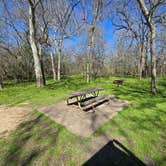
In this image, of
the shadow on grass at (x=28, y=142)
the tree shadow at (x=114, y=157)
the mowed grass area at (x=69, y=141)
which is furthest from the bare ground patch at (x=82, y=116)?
the tree shadow at (x=114, y=157)

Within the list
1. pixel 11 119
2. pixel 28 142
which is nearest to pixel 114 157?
pixel 28 142

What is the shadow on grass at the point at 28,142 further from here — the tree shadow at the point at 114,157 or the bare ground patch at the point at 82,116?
the tree shadow at the point at 114,157

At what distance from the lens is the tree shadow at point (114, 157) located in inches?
109

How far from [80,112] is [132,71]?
34541 mm

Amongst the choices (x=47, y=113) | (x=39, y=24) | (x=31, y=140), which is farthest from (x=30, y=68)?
(x=31, y=140)

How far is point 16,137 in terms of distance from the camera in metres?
3.77

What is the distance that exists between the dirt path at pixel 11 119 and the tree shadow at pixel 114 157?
8.83 ft

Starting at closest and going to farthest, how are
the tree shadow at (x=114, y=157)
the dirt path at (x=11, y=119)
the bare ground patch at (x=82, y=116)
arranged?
1. the tree shadow at (x=114, y=157)
2. the bare ground patch at (x=82, y=116)
3. the dirt path at (x=11, y=119)

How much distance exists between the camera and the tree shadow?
9.12 feet

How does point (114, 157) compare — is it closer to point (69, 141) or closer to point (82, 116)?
point (69, 141)

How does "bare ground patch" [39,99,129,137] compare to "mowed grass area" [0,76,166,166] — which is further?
"bare ground patch" [39,99,129,137]

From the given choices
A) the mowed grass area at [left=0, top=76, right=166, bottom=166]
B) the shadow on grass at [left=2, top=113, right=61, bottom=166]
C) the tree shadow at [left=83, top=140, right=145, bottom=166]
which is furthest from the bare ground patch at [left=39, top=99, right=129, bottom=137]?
the tree shadow at [left=83, top=140, right=145, bottom=166]

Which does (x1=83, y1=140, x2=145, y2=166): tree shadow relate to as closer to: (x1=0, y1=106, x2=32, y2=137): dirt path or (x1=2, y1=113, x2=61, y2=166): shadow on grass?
(x1=2, y1=113, x2=61, y2=166): shadow on grass

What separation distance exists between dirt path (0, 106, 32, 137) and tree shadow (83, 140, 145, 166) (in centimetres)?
269
